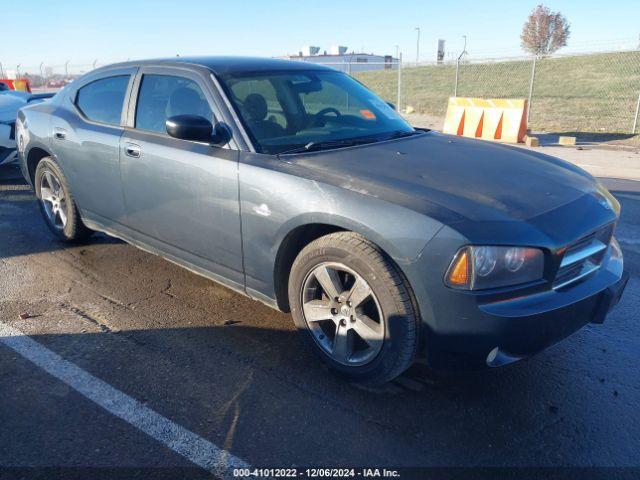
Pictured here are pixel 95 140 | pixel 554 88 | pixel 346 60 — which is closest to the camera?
pixel 95 140

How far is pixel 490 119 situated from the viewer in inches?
502

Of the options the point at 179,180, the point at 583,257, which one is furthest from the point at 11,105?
the point at 583,257

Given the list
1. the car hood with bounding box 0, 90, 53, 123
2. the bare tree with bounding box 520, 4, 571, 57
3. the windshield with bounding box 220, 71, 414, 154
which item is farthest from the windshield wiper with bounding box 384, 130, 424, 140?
the bare tree with bounding box 520, 4, 571, 57

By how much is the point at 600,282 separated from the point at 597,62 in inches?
1309

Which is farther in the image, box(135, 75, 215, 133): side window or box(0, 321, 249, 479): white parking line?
box(135, 75, 215, 133): side window

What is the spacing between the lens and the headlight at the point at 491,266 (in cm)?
237

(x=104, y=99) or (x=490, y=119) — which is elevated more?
(x=104, y=99)

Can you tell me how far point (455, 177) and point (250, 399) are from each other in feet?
5.16

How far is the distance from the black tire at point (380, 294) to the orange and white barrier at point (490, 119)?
10.8 metres

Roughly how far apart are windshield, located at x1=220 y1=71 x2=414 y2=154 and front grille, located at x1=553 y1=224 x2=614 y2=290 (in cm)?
150

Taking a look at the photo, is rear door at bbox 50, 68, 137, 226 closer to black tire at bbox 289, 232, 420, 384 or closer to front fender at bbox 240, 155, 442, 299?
front fender at bbox 240, 155, 442, 299

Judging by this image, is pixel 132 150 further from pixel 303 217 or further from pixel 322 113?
pixel 303 217

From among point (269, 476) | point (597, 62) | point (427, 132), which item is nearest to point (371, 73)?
point (597, 62)

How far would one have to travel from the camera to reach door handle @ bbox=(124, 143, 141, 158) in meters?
3.76
